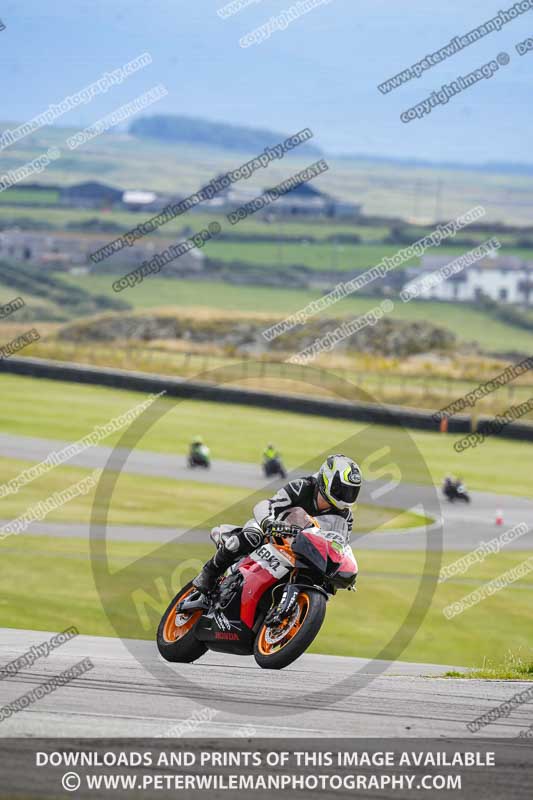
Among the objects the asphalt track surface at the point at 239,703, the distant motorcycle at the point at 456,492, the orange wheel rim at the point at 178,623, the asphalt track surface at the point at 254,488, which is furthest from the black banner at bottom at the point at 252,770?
the distant motorcycle at the point at 456,492

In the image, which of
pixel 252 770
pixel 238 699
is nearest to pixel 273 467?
pixel 238 699

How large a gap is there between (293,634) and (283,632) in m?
0.15

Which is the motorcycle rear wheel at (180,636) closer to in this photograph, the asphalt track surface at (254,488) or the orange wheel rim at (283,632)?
the orange wheel rim at (283,632)

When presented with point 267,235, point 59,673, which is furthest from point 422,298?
point 59,673

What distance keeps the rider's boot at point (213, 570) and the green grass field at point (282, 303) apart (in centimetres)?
9746

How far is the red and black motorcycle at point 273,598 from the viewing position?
834 centimetres

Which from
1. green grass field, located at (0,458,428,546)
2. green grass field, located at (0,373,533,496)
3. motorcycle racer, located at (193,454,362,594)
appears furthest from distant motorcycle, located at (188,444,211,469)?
motorcycle racer, located at (193,454,362,594)

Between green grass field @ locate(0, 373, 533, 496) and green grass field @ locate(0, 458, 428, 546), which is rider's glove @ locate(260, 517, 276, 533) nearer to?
green grass field @ locate(0, 458, 428, 546)

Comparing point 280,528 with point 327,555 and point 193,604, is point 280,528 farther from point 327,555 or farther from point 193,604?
point 193,604

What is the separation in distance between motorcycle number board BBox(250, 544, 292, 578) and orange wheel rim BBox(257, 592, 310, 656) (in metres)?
0.38

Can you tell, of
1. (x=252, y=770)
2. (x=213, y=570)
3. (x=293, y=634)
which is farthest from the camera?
(x=213, y=570)

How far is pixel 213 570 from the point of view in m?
9.26

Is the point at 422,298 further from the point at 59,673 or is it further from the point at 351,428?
the point at 59,673

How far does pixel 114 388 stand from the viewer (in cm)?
5262
